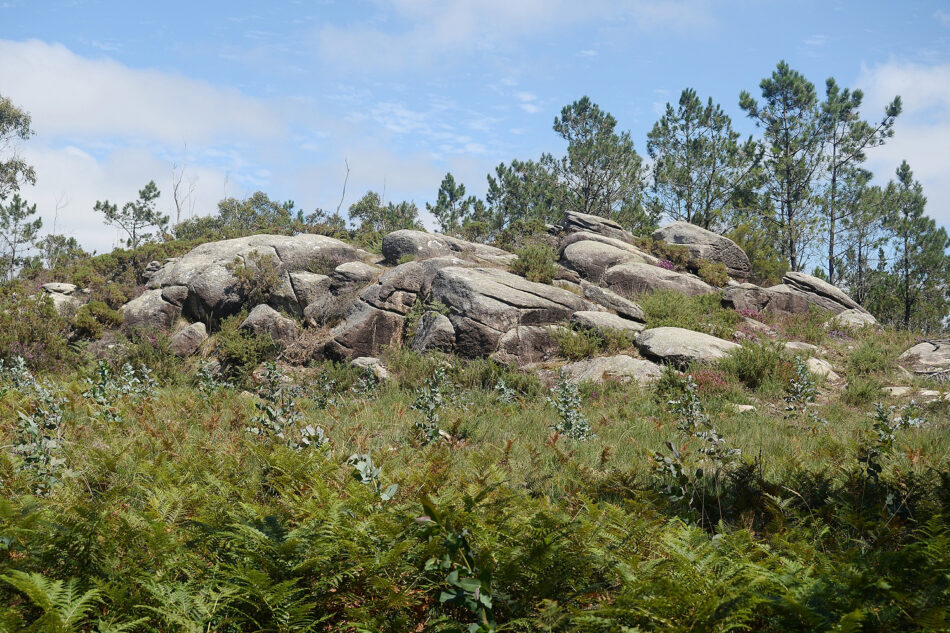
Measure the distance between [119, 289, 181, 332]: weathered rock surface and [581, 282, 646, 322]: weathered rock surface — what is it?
11407mm

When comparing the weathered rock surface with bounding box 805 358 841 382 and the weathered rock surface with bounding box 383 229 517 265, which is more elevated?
the weathered rock surface with bounding box 383 229 517 265

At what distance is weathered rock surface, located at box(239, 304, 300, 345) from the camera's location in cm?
1478

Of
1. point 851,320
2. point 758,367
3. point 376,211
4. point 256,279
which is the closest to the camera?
point 758,367

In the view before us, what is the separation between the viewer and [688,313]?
48.5 feet

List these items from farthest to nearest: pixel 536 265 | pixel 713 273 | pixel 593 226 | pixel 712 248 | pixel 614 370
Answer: pixel 593 226 < pixel 712 248 < pixel 713 273 < pixel 536 265 < pixel 614 370

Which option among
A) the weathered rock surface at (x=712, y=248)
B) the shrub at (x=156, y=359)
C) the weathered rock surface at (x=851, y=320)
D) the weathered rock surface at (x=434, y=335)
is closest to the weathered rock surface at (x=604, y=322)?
the weathered rock surface at (x=434, y=335)

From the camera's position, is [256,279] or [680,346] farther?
[256,279]

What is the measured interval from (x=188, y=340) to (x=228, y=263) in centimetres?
280

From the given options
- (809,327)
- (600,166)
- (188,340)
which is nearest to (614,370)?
(809,327)

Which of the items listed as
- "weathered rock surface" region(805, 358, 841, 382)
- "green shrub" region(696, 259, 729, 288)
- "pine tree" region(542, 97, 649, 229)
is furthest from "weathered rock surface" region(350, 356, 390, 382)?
"pine tree" region(542, 97, 649, 229)

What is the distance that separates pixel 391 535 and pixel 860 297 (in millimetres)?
38511

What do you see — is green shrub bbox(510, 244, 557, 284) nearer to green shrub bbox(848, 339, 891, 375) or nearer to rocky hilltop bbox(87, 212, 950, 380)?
rocky hilltop bbox(87, 212, 950, 380)

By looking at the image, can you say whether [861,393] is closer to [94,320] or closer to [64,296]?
[94,320]

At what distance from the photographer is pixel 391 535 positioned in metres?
2.71
